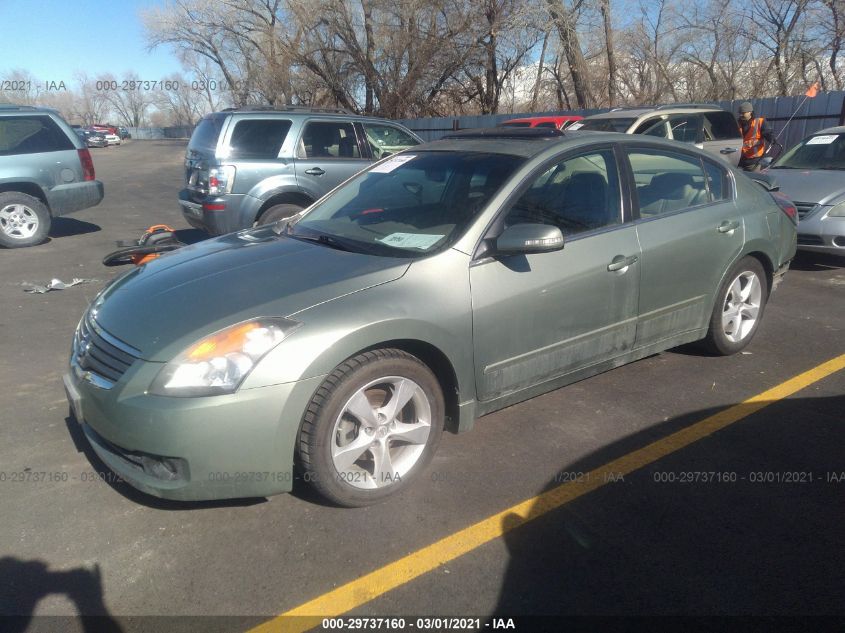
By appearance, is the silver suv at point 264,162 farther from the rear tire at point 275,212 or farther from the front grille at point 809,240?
the front grille at point 809,240

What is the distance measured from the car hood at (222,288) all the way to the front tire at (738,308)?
2519mm

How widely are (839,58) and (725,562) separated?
24.8m

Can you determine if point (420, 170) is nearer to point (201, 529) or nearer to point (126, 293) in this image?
point (126, 293)

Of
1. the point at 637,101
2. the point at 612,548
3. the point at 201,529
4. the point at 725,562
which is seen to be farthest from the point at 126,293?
the point at 637,101

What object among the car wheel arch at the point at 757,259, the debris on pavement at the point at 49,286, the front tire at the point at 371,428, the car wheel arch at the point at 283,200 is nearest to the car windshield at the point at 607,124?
the car wheel arch at the point at 283,200

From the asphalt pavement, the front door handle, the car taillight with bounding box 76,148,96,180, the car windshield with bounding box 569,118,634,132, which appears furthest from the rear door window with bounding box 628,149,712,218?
the car taillight with bounding box 76,148,96,180

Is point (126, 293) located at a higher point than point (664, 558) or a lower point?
higher

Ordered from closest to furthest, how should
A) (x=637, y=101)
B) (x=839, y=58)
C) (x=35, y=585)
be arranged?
(x=35, y=585) → (x=839, y=58) → (x=637, y=101)

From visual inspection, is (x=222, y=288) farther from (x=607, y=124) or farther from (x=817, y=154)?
(x=607, y=124)

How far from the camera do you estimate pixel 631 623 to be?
7.73 ft

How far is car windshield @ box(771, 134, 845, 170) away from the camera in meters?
8.11

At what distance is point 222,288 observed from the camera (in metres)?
3.09

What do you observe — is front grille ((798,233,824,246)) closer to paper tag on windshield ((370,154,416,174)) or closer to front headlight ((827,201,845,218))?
front headlight ((827,201,845,218))

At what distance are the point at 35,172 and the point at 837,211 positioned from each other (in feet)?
33.9
